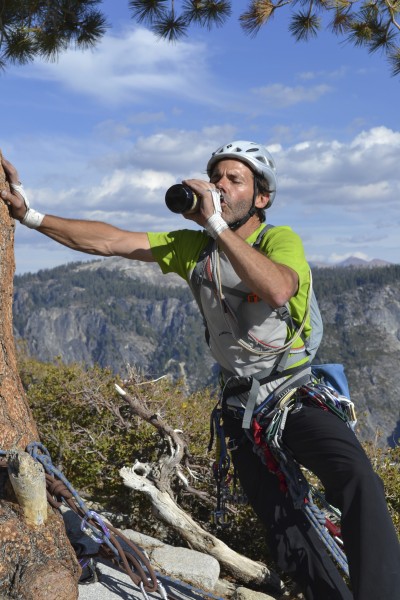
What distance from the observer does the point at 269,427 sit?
3.93m

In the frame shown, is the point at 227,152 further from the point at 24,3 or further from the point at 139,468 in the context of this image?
the point at 24,3

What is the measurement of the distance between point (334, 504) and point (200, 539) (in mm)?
2060

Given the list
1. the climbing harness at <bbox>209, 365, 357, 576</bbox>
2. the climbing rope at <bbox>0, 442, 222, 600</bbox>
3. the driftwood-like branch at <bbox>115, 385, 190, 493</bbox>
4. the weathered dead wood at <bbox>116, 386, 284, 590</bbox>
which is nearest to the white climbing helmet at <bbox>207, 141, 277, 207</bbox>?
the climbing harness at <bbox>209, 365, 357, 576</bbox>

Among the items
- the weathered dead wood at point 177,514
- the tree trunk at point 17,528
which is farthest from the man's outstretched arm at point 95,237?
the weathered dead wood at point 177,514

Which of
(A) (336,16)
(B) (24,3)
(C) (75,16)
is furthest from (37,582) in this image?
(A) (336,16)

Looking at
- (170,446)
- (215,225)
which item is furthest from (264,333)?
(170,446)

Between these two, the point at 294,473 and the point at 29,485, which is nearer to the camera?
the point at 29,485

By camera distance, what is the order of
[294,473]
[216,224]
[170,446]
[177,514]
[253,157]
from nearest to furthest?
[216,224] < [294,473] < [253,157] < [177,514] < [170,446]

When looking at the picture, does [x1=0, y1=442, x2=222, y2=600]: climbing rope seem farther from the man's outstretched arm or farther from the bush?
the bush

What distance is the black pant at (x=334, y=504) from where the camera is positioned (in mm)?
A: 3381

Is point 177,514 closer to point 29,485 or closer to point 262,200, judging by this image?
point 29,485

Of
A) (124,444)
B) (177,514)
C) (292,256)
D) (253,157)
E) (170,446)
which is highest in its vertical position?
(253,157)

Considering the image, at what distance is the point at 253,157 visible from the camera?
4.18 meters

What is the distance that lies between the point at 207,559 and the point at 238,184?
2790 mm
